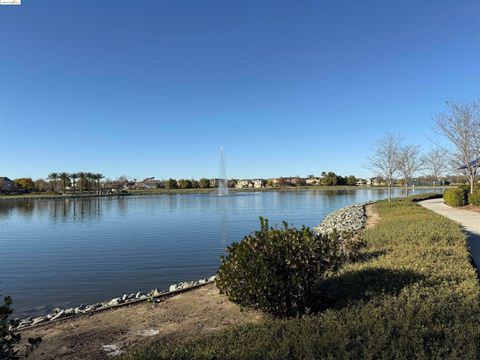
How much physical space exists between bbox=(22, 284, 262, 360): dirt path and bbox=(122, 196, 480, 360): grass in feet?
3.24

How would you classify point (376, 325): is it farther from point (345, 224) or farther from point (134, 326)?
point (345, 224)

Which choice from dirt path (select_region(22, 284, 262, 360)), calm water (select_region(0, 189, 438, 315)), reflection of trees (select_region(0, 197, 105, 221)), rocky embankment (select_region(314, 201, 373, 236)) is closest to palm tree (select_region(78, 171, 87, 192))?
reflection of trees (select_region(0, 197, 105, 221))

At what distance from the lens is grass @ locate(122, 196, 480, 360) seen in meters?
3.79

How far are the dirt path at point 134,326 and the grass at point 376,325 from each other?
→ 986 millimetres

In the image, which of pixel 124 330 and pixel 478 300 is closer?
pixel 478 300

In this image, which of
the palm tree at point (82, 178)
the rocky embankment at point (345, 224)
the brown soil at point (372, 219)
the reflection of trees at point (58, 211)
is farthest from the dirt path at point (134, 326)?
the palm tree at point (82, 178)

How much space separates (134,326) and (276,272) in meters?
2.69

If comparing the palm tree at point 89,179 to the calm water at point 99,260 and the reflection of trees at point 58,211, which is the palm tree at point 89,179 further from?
the calm water at point 99,260

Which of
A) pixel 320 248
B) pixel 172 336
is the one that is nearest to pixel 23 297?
pixel 172 336

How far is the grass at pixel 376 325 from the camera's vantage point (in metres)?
3.79

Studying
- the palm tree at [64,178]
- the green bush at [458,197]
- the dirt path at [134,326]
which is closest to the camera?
the dirt path at [134,326]

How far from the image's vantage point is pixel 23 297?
10.6 m

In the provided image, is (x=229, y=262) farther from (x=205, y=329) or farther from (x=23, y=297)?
(x=23, y=297)

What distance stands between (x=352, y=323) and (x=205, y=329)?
8.28 feet
